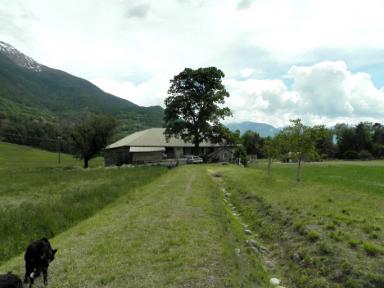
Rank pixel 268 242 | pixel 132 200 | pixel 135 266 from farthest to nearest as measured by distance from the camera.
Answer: pixel 132 200 → pixel 268 242 → pixel 135 266

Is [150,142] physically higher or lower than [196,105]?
lower

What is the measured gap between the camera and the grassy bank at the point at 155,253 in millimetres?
6820

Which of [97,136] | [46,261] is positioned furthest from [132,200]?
[97,136]

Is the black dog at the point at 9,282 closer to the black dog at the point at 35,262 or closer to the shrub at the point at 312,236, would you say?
the black dog at the point at 35,262

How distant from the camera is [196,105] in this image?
56250mm

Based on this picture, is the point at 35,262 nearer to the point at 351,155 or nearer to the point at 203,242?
the point at 203,242

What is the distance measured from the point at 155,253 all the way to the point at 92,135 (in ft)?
201

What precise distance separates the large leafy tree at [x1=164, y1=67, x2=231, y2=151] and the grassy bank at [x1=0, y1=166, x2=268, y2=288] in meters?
42.4

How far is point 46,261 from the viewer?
22.4 ft

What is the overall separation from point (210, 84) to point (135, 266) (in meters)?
51.0

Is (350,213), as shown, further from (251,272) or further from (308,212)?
(251,272)

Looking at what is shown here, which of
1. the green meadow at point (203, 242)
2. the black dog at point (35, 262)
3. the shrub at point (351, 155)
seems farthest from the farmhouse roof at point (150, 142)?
the shrub at point (351, 155)

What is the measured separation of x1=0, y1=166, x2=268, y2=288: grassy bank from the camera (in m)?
6.82

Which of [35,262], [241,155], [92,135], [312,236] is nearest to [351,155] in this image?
[241,155]
